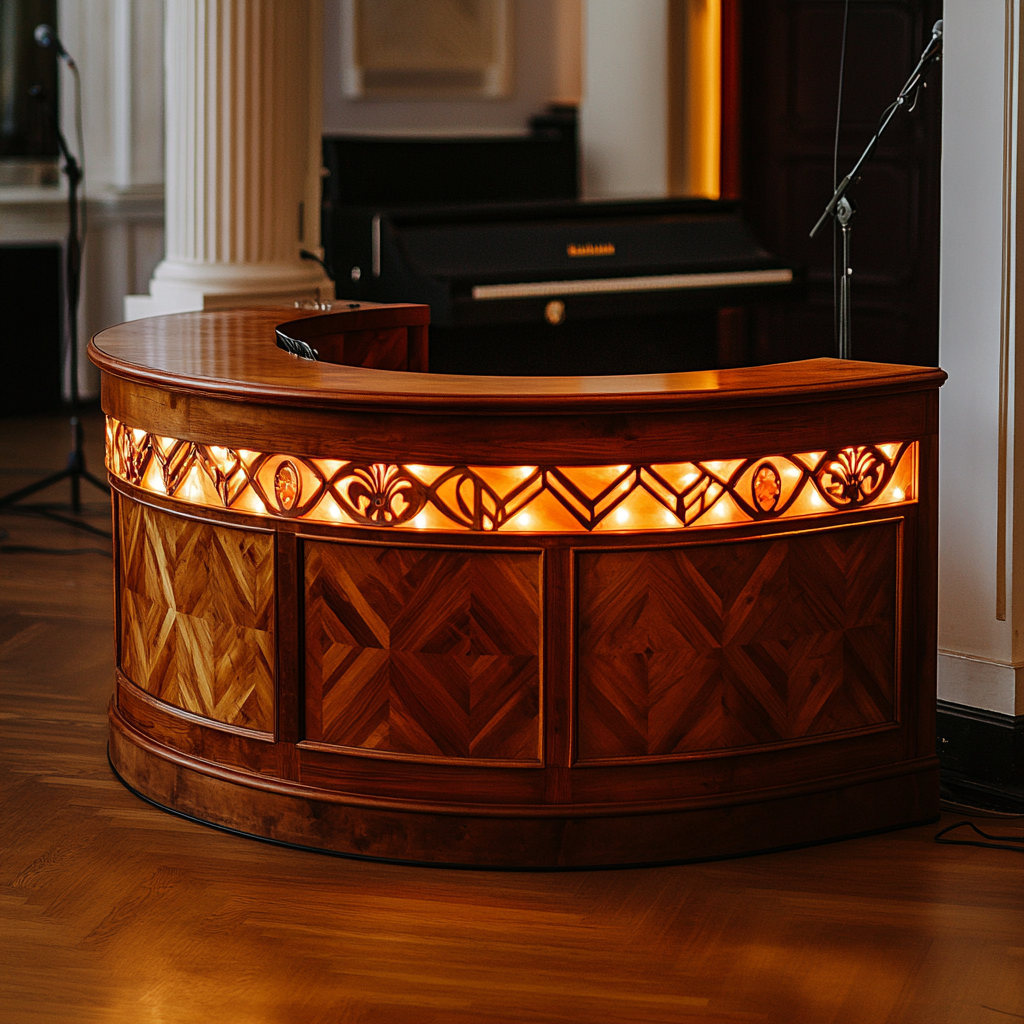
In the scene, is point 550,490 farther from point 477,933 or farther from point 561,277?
point 561,277

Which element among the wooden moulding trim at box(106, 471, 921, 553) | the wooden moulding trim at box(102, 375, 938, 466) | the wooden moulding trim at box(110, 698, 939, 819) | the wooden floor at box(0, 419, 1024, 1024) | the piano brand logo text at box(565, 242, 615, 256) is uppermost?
the piano brand logo text at box(565, 242, 615, 256)

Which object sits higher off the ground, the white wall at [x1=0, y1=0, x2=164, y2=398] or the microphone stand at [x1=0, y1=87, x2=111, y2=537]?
the white wall at [x1=0, y1=0, x2=164, y2=398]

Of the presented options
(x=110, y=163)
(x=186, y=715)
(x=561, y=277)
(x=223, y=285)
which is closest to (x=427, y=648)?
(x=186, y=715)

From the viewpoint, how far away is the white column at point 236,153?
4855 mm

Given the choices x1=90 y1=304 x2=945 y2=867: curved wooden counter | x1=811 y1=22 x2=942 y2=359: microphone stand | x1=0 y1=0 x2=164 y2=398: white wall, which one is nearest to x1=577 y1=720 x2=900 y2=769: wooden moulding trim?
x1=90 y1=304 x2=945 y2=867: curved wooden counter

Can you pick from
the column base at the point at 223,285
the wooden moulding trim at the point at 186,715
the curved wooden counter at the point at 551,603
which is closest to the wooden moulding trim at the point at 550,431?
the curved wooden counter at the point at 551,603

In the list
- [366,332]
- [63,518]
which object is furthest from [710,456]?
[63,518]

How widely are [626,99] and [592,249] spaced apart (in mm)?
1355

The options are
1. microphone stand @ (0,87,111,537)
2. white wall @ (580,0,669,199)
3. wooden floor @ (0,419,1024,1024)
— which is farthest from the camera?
white wall @ (580,0,669,199)

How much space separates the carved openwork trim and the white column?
87.7 inches

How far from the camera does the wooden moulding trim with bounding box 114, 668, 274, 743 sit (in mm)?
2982

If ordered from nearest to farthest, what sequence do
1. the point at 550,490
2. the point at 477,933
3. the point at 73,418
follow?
the point at 477,933
the point at 550,490
the point at 73,418

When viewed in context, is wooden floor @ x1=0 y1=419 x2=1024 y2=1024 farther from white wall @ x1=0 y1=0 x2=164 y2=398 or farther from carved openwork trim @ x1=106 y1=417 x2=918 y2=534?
white wall @ x1=0 y1=0 x2=164 y2=398

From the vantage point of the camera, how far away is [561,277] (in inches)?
230
